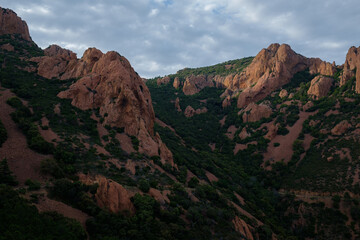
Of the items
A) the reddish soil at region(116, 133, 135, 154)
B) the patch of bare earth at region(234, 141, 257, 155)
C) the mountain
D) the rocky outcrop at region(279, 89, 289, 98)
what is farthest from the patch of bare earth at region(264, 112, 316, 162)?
the reddish soil at region(116, 133, 135, 154)

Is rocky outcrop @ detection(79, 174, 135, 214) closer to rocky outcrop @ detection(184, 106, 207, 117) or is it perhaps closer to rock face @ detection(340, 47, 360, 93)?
rocky outcrop @ detection(184, 106, 207, 117)

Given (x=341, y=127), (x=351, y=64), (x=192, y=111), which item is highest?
(x=351, y=64)

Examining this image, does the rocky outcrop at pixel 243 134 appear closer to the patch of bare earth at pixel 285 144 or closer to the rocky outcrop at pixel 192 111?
the patch of bare earth at pixel 285 144

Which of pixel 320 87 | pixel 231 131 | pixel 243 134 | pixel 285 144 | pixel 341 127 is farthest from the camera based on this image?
pixel 231 131

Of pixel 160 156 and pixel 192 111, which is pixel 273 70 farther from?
pixel 160 156

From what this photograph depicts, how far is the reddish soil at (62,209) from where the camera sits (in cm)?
1855

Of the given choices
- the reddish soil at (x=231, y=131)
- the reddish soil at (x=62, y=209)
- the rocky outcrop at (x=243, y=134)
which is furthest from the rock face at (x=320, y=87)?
the reddish soil at (x=62, y=209)

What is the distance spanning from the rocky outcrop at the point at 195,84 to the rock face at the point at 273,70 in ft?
80.4

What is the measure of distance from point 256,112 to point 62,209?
72677 mm

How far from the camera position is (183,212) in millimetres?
27250

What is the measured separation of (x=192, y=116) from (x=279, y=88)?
36.0 metres

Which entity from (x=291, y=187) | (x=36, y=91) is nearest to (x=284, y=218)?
(x=291, y=187)

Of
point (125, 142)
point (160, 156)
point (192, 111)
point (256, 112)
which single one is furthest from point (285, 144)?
point (125, 142)

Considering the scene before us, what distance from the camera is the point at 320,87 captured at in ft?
247
